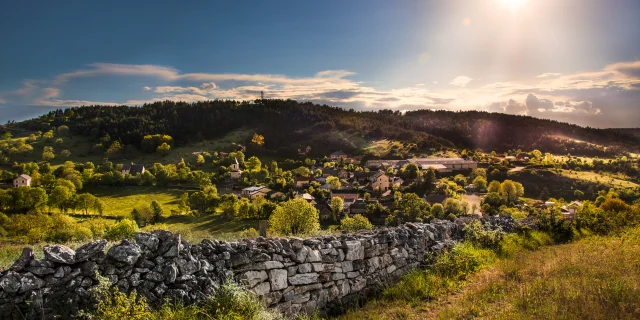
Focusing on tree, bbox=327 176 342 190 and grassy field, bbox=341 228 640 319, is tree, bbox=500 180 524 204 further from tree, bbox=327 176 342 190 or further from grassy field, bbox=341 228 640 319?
grassy field, bbox=341 228 640 319

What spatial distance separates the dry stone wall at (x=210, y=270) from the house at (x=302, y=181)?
7148cm

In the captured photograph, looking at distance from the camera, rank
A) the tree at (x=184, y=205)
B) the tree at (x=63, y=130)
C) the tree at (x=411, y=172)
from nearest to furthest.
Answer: the tree at (x=184, y=205), the tree at (x=411, y=172), the tree at (x=63, y=130)

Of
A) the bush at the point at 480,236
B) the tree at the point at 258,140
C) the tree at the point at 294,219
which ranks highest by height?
the bush at the point at 480,236

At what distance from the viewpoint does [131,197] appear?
6850 centimetres

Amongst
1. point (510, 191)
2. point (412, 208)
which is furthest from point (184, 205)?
point (510, 191)

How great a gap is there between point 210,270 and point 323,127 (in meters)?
138

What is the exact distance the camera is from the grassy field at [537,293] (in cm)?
564

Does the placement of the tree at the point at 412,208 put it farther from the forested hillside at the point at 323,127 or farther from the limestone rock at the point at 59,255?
the forested hillside at the point at 323,127

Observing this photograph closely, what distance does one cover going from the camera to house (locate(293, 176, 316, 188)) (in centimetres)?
8025

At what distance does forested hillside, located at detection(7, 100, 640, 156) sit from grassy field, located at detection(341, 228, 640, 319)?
113 metres

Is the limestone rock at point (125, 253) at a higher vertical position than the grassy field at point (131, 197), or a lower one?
higher

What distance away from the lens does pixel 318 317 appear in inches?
265

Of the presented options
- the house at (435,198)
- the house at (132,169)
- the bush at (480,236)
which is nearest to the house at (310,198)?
the house at (435,198)

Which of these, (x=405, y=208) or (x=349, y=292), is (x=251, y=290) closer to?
(x=349, y=292)
